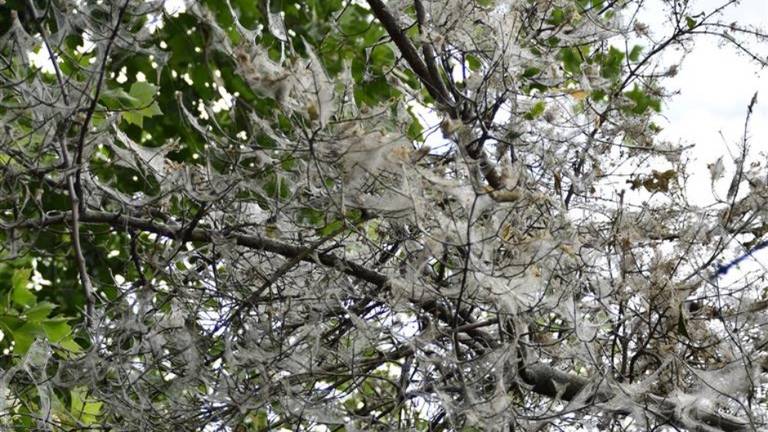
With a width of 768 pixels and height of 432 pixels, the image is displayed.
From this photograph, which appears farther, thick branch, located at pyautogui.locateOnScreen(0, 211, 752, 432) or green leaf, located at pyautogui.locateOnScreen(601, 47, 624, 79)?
green leaf, located at pyautogui.locateOnScreen(601, 47, 624, 79)

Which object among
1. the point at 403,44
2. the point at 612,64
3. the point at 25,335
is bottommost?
the point at 25,335

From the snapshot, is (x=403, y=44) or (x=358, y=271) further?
(x=403, y=44)

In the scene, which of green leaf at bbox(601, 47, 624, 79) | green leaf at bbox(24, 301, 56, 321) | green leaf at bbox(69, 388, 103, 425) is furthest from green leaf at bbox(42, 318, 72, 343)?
green leaf at bbox(601, 47, 624, 79)

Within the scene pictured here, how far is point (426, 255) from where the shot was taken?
5.04ft

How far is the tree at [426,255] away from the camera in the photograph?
1532 mm

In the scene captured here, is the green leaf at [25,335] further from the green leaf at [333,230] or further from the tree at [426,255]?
the green leaf at [333,230]

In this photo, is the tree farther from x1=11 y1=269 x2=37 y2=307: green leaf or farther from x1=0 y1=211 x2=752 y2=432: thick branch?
x1=11 y1=269 x2=37 y2=307: green leaf

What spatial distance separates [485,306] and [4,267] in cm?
226

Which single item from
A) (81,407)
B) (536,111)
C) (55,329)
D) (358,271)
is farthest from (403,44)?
(55,329)

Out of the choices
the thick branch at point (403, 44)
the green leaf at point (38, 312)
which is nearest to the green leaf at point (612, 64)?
the thick branch at point (403, 44)

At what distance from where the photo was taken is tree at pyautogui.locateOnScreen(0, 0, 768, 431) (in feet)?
5.03

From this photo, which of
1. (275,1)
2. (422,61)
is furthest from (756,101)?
(275,1)

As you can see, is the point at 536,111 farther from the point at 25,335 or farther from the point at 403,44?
the point at 25,335

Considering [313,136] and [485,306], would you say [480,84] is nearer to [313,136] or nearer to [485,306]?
[485,306]
